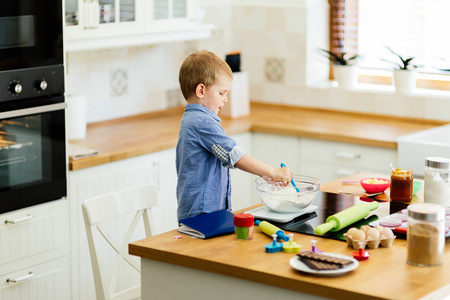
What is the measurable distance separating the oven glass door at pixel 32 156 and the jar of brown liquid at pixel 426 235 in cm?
176

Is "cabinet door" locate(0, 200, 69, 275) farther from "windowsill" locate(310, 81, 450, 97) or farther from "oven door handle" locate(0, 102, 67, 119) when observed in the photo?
"windowsill" locate(310, 81, 450, 97)

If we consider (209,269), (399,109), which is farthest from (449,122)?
(209,269)

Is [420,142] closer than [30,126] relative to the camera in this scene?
No

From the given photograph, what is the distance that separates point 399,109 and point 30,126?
217cm

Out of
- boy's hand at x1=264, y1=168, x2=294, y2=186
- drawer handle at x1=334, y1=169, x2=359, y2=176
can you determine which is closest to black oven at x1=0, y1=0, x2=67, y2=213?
boy's hand at x1=264, y1=168, x2=294, y2=186

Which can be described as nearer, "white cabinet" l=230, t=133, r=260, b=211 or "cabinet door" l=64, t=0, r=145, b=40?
"cabinet door" l=64, t=0, r=145, b=40

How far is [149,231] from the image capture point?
2848 millimetres

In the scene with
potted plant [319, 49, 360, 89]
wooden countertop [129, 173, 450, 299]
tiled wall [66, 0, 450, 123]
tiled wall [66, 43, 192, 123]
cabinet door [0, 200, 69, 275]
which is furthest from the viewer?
potted plant [319, 49, 360, 89]

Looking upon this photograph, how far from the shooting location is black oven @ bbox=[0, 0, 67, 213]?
10.0ft

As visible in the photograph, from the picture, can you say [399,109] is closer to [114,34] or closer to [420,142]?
[420,142]

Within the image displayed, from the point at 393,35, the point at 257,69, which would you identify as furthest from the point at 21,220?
the point at 393,35

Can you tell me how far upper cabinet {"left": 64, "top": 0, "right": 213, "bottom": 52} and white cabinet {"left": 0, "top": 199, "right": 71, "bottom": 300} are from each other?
2.75 ft

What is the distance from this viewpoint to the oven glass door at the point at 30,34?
302 cm

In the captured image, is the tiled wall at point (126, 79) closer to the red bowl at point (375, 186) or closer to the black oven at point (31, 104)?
the black oven at point (31, 104)
